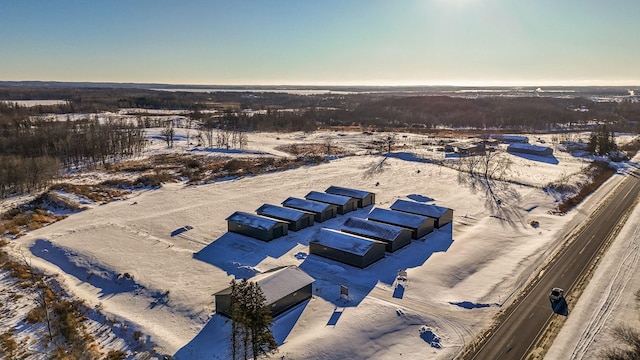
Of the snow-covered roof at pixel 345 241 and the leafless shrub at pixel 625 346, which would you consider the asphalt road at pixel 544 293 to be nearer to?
the leafless shrub at pixel 625 346

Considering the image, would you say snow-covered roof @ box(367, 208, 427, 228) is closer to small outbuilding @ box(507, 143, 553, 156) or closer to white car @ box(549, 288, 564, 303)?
white car @ box(549, 288, 564, 303)

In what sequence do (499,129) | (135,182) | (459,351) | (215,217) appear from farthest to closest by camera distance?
1. (499,129)
2. (135,182)
3. (215,217)
4. (459,351)

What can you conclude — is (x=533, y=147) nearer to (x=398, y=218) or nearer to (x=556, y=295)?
(x=398, y=218)

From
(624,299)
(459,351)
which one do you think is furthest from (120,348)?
(624,299)

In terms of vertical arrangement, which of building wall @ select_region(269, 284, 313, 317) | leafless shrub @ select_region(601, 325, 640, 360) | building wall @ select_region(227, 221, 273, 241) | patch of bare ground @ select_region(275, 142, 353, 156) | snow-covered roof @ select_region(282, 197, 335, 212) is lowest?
leafless shrub @ select_region(601, 325, 640, 360)

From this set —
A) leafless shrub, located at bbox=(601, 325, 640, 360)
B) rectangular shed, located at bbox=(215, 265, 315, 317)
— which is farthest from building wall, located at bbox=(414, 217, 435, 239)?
leafless shrub, located at bbox=(601, 325, 640, 360)

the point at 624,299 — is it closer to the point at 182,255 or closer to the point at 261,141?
the point at 182,255

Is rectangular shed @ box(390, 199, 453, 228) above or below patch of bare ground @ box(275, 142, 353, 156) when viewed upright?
below
